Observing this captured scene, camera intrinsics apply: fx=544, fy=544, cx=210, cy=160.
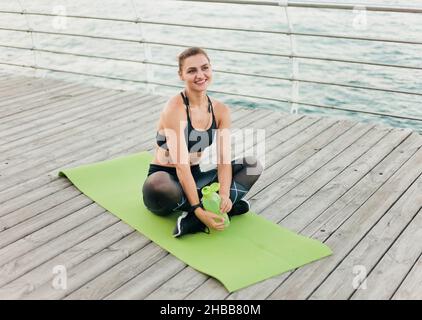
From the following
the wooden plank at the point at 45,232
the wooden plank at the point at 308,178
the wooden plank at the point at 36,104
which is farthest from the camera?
the wooden plank at the point at 36,104

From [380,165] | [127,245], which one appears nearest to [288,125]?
[380,165]

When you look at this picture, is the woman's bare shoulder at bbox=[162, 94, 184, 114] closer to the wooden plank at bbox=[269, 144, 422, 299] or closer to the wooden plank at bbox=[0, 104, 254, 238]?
the wooden plank at bbox=[0, 104, 254, 238]

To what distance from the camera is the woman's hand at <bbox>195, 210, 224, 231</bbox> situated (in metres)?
2.65

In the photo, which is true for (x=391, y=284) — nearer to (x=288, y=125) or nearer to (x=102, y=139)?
(x=288, y=125)

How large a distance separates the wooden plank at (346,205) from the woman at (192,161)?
411 mm

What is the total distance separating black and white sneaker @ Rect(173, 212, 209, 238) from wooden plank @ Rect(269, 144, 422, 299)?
0.57 metres

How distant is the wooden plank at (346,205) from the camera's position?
90.6 inches

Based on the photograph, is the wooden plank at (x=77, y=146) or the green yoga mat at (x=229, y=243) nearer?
the green yoga mat at (x=229, y=243)

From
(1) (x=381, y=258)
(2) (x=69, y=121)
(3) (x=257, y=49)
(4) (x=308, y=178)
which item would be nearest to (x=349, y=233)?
(1) (x=381, y=258)

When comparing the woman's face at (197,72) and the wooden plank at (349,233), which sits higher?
the woman's face at (197,72)

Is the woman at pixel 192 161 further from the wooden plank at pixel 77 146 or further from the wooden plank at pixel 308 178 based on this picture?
the wooden plank at pixel 77 146

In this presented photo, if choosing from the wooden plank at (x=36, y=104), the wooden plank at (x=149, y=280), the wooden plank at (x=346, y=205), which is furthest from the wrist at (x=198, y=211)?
the wooden plank at (x=36, y=104)

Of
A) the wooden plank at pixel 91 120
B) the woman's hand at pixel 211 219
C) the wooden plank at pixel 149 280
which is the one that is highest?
the woman's hand at pixel 211 219

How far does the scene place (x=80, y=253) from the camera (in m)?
2.60
